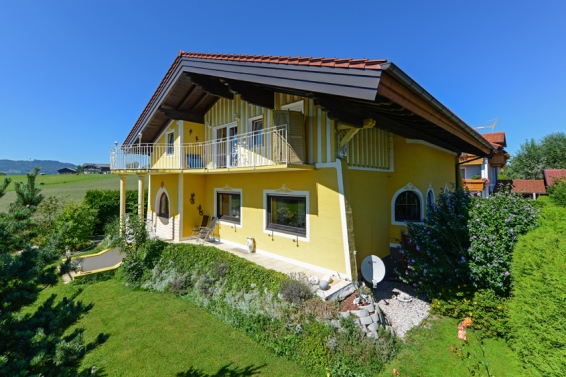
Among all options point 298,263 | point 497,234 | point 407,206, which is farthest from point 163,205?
point 497,234

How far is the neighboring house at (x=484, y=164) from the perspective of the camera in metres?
13.2

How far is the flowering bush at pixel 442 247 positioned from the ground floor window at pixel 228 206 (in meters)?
6.69

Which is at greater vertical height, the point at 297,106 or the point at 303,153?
the point at 297,106

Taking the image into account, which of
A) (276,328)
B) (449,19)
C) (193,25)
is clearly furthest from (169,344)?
(449,19)

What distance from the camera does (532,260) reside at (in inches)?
149

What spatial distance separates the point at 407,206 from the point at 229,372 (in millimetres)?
7994

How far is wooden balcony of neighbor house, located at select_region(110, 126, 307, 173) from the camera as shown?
25.3 ft

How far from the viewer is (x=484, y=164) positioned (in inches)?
675

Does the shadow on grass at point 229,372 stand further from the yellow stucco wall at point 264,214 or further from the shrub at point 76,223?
the shrub at point 76,223

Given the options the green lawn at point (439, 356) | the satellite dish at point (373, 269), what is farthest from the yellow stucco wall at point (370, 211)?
the green lawn at point (439, 356)

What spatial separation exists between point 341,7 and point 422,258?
9.04 m

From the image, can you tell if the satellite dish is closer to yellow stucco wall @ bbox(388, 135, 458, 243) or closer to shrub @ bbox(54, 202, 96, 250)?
Result: yellow stucco wall @ bbox(388, 135, 458, 243)

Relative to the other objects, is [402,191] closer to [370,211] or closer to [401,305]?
[370,211]

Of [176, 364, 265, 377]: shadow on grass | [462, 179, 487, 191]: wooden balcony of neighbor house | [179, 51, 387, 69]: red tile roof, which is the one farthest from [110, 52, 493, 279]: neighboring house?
[176, 364, 265, 377]: shadow on grass
